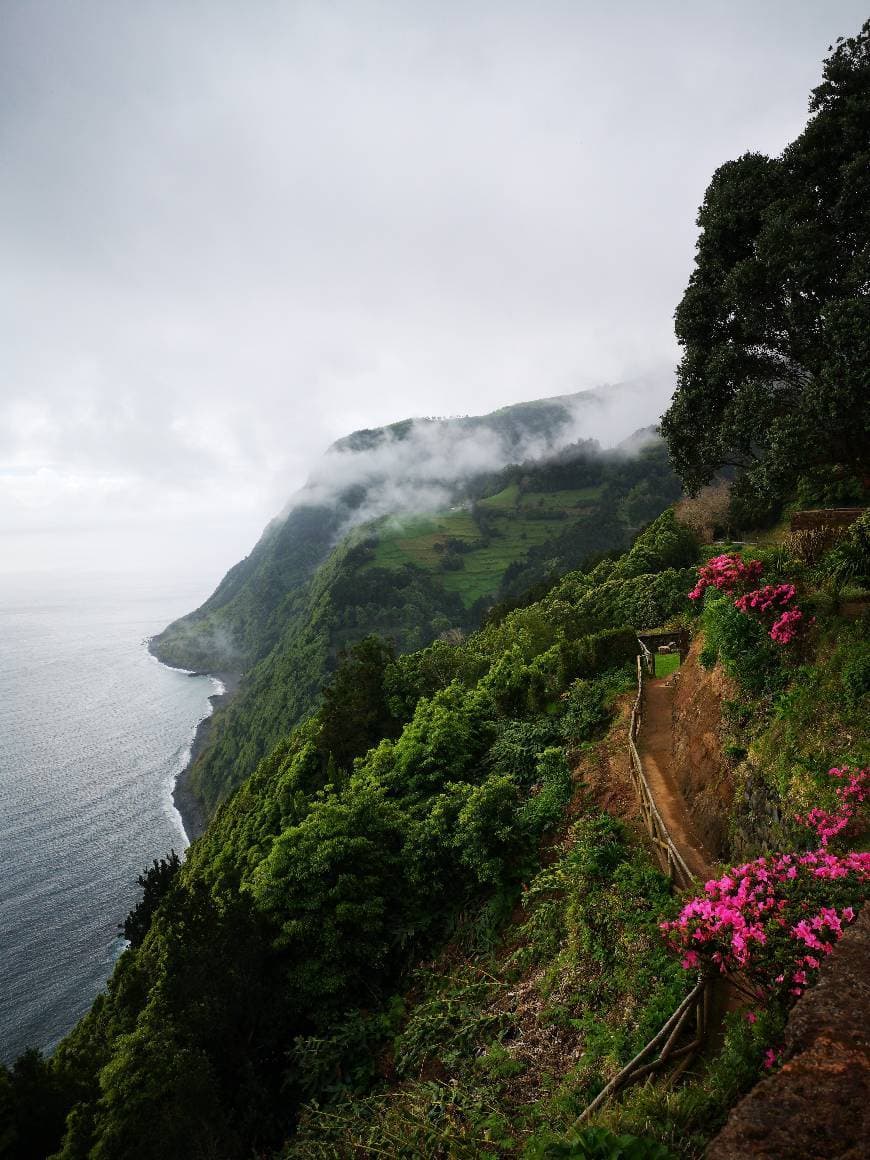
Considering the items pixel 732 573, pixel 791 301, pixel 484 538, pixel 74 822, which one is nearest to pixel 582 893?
pixel 732 573

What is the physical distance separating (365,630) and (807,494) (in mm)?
101223

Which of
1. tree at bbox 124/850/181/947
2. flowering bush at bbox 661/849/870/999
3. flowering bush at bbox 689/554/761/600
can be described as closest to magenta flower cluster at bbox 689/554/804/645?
flowering bush at bbox 689/554/761/600

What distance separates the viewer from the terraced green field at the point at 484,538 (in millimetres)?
145125

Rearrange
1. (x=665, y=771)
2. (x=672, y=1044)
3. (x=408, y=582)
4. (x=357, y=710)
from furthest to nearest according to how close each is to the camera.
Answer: (x=408, y=582), (x=357, y=710), (x=665, y=771), (x=672, y=1044)

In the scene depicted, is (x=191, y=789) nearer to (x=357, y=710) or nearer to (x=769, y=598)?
(x=357, y=710)

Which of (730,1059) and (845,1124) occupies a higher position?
(845,1124)

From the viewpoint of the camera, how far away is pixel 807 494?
92.5ft

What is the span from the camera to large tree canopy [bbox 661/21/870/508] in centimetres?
991

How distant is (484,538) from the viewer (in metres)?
161

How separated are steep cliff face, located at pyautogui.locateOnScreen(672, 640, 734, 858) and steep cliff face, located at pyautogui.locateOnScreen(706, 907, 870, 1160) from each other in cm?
561

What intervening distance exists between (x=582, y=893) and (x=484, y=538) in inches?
5994

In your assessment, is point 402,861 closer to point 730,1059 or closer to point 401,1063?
point 401,1063

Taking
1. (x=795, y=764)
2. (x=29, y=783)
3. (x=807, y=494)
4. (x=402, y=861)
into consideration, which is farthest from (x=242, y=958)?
(x=29, y=783)

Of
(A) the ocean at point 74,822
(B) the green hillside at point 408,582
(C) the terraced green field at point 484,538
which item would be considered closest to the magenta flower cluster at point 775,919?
(A) the ocean at point 74,822
